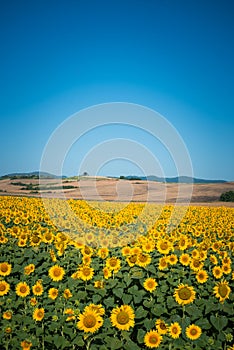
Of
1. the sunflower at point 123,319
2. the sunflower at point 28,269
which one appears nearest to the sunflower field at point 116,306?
the sunflower at point 123,319

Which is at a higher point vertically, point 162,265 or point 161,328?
point 162,265

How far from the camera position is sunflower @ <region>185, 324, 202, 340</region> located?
3.73 m

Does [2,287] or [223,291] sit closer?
[223,291]

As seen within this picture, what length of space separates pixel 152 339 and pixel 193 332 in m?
0.51

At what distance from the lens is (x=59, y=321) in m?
4.06

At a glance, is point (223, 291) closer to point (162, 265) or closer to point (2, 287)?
point (162, 265)

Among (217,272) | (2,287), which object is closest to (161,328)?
(217,272)

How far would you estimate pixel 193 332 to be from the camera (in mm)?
3768

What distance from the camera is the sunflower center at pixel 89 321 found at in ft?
11.5

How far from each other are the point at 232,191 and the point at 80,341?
31014 mm

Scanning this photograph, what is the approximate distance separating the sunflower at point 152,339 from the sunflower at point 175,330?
0.63ft

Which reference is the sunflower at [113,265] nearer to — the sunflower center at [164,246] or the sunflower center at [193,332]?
the sunflower center at [164,246]

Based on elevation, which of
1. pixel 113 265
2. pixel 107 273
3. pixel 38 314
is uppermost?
pixel 113 265

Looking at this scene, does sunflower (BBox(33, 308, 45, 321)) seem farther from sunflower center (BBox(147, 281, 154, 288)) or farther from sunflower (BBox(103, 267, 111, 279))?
sunflower center (BBox(147, 281, 154, 288))
